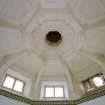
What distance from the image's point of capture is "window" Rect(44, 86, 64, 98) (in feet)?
27.4

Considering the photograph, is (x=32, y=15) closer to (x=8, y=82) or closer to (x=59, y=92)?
(x=8, y=82)

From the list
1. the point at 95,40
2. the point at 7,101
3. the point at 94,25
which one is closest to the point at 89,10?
the point at 94,25

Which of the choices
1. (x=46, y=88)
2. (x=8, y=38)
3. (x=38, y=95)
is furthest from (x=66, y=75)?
(x=8, y=38)

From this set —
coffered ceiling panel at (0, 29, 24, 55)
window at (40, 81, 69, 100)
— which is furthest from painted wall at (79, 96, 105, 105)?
coffered ceiling panel at (0, 29, 24, 55)

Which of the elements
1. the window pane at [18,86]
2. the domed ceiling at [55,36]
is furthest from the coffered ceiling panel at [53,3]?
the window pane at [18,86]

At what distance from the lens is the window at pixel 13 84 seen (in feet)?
26.3

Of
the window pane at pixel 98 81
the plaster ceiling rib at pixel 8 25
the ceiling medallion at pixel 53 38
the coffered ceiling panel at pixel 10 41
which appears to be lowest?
the window pane at pixel 98 81

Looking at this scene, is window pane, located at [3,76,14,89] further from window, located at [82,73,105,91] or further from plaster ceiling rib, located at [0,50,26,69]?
window, located at [82,73,105,91]

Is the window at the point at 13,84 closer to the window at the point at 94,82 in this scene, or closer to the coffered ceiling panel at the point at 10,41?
the coffered ceiling panel at the point at 10,41

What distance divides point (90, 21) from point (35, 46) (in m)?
3.33

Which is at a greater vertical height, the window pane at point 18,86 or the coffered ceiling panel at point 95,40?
the coffered ceiling panel at point 95,40

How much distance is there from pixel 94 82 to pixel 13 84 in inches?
176

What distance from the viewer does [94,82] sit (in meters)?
8.17

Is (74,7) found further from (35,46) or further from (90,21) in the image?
(35,46)
